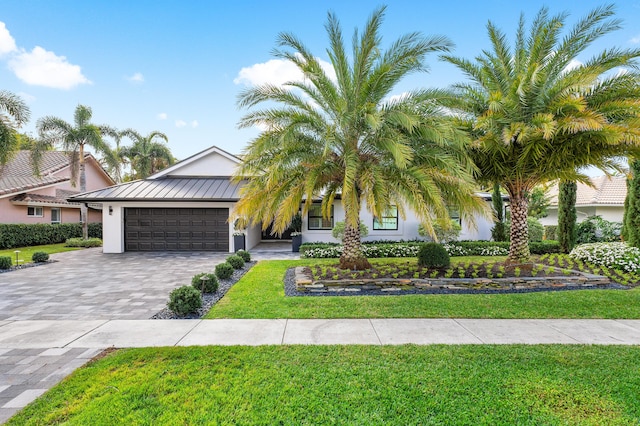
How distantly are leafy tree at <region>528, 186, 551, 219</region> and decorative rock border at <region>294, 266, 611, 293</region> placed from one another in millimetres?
16470

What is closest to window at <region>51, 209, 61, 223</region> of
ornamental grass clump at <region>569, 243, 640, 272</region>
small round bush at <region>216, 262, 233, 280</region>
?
small round bush at <region>216, 262, 233, 280</region>

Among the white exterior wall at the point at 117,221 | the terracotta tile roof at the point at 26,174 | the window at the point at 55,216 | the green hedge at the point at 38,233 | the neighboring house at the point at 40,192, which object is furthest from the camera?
the window at the point at 55,216

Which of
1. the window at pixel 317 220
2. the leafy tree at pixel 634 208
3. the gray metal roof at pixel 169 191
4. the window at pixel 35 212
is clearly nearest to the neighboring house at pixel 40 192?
the window at pixel 35 212

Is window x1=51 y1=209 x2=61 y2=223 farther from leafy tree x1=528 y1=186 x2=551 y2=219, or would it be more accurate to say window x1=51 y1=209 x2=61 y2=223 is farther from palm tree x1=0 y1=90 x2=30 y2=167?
leafy tree x1=528 y1=186 x2=551 y2=219

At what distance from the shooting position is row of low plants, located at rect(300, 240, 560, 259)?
525 inches

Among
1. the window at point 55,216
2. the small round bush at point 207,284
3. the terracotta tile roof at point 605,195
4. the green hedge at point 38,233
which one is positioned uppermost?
the terracotta tile roof at point 605,195

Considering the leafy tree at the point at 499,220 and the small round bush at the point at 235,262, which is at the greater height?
the leafy tree at the point at 499,220

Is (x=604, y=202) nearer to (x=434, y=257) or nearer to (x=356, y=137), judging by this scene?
(x=434, y=257)

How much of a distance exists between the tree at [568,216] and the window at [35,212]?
1201 inches

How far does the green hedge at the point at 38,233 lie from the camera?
54.9ft

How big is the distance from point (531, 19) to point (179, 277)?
12502mm

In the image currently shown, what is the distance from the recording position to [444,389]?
327 cm

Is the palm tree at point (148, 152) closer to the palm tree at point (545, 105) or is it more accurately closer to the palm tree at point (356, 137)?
the palm tree at point (356, 137)

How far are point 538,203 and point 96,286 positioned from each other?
86.7 ft
